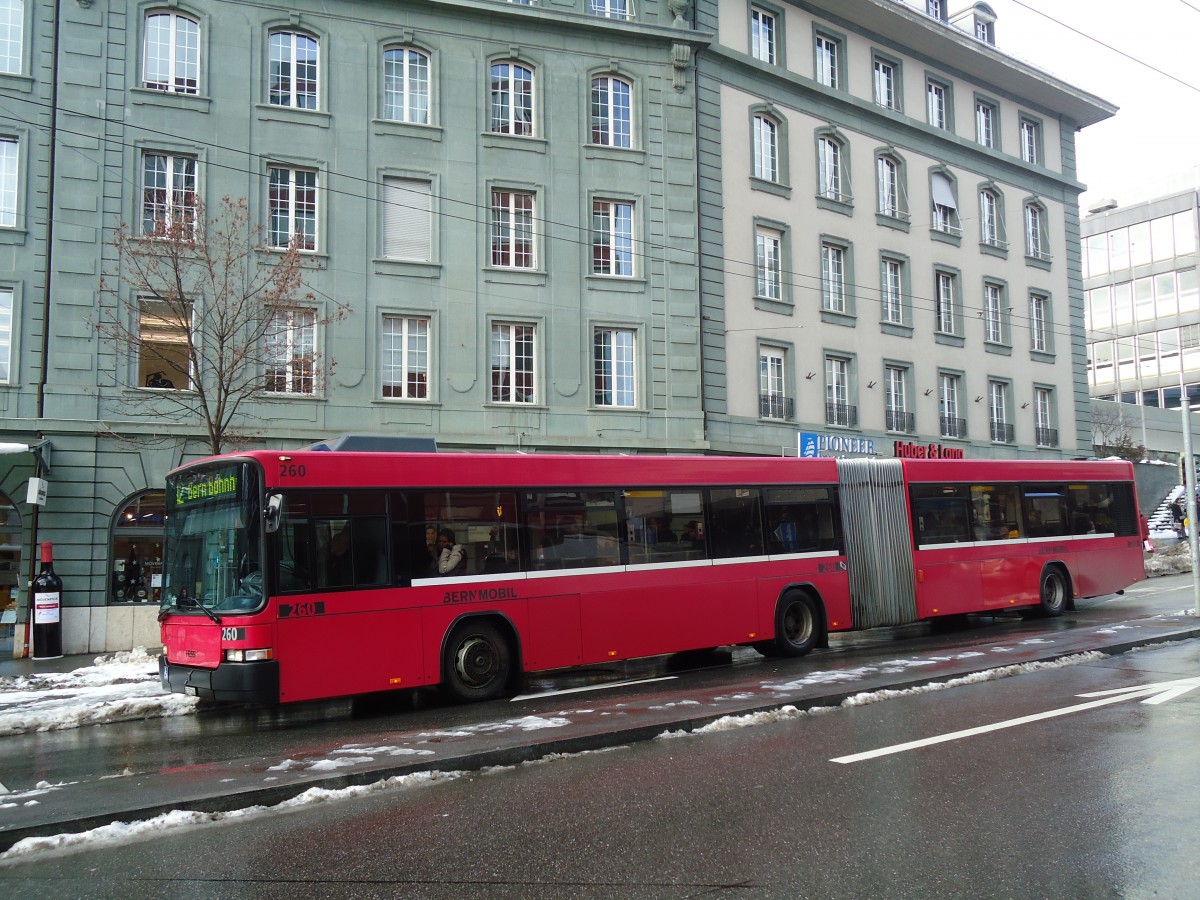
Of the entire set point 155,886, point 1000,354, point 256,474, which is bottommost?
point 155,886

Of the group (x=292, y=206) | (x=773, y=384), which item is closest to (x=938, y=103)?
(x=773, y=384)

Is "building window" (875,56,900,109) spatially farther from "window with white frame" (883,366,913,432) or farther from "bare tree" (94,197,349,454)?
"bare tree" (94,197,349,454)

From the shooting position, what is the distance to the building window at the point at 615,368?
77.8ft

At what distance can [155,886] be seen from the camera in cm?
527

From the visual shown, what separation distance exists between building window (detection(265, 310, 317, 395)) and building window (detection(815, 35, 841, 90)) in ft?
54.2

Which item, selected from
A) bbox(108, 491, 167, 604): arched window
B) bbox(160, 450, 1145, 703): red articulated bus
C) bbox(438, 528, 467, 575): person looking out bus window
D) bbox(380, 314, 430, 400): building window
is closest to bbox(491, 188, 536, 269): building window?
bbox(380, 314, 430, 400): building window

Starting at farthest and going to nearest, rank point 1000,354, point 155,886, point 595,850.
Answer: point 1000,354 → point 595,850 → point 155,886

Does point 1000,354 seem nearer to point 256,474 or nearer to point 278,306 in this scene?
point 278,306

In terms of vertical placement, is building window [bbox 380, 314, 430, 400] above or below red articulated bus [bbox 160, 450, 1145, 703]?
above

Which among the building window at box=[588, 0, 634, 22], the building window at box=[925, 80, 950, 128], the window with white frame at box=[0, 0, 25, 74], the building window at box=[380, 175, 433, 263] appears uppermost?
the building window at box=[925, 80, 950, 128]

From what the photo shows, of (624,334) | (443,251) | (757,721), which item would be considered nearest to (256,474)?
(757,721)

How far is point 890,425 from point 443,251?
14.5 m

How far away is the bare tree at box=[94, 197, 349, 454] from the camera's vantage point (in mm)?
17578

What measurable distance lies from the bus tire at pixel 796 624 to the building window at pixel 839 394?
1342cm
